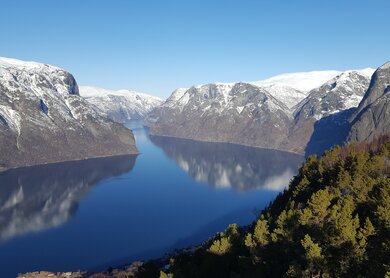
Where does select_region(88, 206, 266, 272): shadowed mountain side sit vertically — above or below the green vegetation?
below

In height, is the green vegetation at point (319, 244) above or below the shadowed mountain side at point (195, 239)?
above

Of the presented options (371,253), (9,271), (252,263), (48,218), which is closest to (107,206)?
(48,218)

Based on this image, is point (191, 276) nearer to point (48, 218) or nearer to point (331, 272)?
point (331, 272)

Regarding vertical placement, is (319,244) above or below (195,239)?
above

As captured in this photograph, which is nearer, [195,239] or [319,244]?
[319,244]

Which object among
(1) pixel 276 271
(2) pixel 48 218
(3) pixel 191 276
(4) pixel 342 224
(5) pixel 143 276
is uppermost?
(4) pixel 342 224

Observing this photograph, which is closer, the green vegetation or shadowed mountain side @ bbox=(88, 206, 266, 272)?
the green vegetation

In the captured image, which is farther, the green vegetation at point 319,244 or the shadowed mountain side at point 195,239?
the shadowed mountain side at point 195,239

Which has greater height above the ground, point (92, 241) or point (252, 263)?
point (252, 263)

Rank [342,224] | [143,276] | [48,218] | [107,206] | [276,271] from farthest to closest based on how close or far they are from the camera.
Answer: [107,206], [48,218], [143,276], [276,271], [342,224]

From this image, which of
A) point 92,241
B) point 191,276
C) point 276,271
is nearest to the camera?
point 276,271

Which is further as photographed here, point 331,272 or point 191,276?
point 191,276
